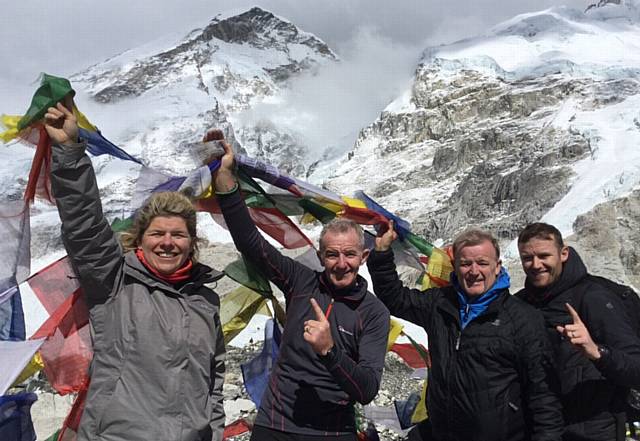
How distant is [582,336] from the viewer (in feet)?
9.05

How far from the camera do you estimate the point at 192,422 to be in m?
2.44

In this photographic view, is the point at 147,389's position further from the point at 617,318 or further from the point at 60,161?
the point at 617,318

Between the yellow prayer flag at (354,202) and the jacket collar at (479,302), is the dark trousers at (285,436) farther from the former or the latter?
the yellow prayer flag at (354,202)

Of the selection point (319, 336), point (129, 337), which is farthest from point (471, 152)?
point (129, 337)

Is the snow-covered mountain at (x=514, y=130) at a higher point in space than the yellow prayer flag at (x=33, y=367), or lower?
higher

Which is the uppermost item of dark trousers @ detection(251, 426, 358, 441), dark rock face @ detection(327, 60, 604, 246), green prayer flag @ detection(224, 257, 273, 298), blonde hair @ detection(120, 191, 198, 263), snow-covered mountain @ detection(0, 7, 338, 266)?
snow-covered mountain @ detection(0, 7, 338, 266)

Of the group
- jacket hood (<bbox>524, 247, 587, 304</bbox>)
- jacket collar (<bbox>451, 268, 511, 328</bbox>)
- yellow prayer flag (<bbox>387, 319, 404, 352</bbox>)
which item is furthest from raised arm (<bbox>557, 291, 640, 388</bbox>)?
yellow prayer flag (<bbox>387, 319, 404, 352</bbox>)

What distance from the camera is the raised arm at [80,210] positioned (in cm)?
233

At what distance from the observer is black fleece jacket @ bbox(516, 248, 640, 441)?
2.96m

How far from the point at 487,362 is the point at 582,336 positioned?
460 mm

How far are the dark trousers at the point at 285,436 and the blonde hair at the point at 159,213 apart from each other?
982mm

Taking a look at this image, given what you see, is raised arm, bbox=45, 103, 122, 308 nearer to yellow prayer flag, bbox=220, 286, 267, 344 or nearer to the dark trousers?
the dark trousers

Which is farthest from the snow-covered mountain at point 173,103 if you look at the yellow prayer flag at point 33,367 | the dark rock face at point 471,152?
the yellow prayer flag at point 33,367

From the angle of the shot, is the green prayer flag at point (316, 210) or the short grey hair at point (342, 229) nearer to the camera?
the short grey hair at point (342, 229)
